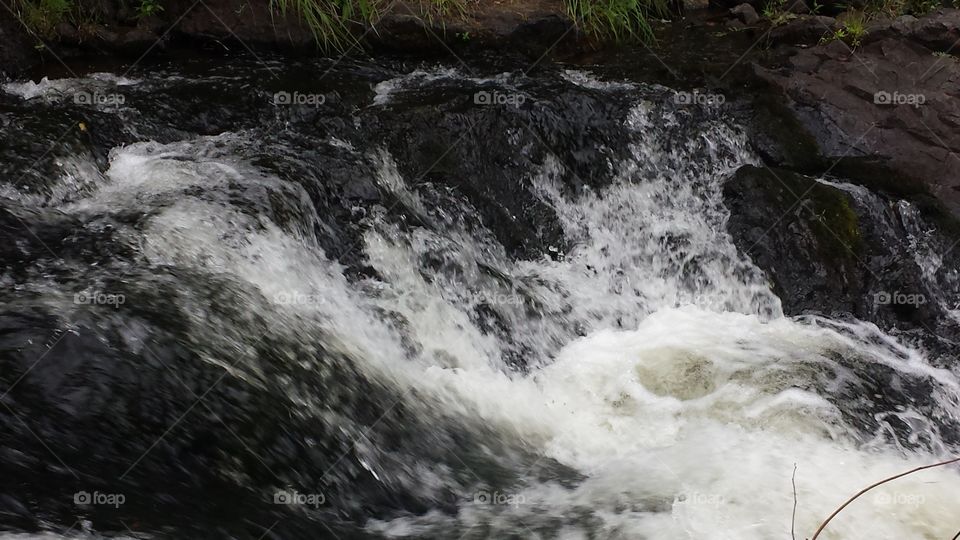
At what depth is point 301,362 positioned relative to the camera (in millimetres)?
3348

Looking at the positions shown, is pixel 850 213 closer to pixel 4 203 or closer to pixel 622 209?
pixel 622 209

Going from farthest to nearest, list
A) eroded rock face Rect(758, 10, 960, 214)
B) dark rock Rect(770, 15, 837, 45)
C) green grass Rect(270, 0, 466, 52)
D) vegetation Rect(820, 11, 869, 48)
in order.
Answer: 1. dark rock Rect(770, 15, 837, 45)
2. vegetation Rect(820, 11, 869, 48)
3. green grass Rect(270, 0, 466, 52)
4. eroded rock face Rect(758, 10, 960, 214)

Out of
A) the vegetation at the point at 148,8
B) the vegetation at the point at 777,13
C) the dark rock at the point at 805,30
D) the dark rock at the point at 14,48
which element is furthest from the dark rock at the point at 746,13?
the dark rock at the point at 14,48

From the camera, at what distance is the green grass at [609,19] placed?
22.4 ft

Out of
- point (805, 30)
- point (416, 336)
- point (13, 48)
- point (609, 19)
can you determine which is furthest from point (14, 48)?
point (805, 30)

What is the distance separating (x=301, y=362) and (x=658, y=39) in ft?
16.5

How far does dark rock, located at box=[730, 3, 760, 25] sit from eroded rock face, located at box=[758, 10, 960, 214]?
2.92 ft

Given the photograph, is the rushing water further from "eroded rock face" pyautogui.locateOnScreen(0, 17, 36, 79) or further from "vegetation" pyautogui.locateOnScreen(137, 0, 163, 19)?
"vegetation" pyautogui.locateOnScreen(137, 0, 163, 19)

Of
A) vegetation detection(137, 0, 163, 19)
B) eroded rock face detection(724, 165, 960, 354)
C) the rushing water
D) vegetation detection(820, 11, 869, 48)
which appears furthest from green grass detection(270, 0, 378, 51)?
vegetation detection(820, 11, 869, 48)

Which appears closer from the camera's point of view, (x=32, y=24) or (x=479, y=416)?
(x=479, y=416)

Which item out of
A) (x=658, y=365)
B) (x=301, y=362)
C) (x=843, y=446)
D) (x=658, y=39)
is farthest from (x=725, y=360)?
(x=658, y=39)

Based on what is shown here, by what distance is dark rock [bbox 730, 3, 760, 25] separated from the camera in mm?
7188

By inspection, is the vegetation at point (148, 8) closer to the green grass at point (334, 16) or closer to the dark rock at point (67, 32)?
the dark rock at point (67, 32)

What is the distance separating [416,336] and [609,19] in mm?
3930
